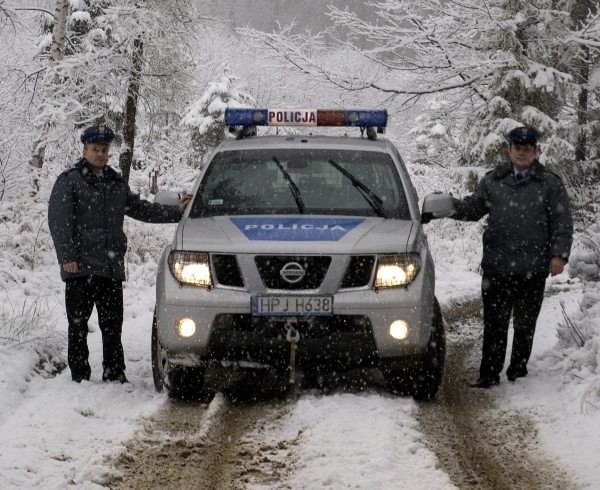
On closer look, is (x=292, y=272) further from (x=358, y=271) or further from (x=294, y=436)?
(x=294, y=436)

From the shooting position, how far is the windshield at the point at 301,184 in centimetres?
605

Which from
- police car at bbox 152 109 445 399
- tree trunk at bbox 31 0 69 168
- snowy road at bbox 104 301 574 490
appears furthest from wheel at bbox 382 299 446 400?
tree trunk at bbox 31 0 69 168

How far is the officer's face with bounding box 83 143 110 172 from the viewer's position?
6.04 meters

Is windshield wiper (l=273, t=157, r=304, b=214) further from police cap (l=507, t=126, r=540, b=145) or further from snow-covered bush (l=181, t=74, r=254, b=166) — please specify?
snow-covered bush (l=181, t=74, r=254, b=166)

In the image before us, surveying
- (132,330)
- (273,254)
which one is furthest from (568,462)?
(132,330)

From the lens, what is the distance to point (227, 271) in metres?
5.31

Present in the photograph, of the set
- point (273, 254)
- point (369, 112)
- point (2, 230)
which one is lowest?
point (2, 230)

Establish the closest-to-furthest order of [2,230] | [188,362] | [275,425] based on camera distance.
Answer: [275,425] → [188,362] → [2,230]

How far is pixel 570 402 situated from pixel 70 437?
138 inches

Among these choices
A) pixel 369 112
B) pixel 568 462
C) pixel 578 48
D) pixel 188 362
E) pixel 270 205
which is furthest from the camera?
pixel 578 48

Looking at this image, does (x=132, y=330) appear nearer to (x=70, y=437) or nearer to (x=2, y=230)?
(x=70, y=437)

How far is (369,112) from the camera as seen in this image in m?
6.83

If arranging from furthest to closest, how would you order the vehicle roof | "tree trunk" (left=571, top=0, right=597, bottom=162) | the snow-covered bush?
1. the snow-covered bush
2. "tree trunk" (left=571, top=0, right=597, bottom=162)
3. the vehicle roof

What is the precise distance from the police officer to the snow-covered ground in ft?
1.05
